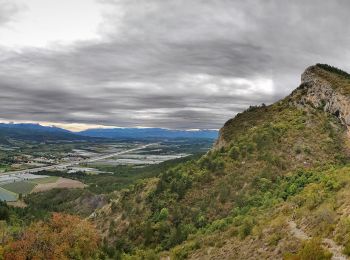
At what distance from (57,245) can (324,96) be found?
2402 inches

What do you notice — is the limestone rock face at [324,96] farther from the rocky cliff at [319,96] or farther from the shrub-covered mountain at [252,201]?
the shrub-covered mountain at [252,201]

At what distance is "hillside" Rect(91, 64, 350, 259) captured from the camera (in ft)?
110

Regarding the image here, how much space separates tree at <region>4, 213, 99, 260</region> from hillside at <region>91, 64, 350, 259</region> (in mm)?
2935

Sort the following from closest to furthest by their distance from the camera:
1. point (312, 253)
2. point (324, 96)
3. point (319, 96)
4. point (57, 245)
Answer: point (312, 253)
point (57, 245)
point (324, 96)
point (319, 96)

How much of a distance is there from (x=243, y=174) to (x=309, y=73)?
1642 inches

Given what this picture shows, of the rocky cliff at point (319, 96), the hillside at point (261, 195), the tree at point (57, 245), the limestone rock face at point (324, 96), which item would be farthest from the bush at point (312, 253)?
the limestone rock face at point (324, 96)

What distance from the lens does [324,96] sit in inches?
3344

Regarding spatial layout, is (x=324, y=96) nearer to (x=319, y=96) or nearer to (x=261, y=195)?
(x=319, y=96)

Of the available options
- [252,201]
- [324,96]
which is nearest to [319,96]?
[324,96]

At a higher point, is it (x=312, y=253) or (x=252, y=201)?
(x=312, y=253)

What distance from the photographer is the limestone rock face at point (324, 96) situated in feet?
254

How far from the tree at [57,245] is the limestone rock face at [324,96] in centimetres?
5094

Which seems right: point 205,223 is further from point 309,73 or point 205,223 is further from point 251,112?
point 309,73

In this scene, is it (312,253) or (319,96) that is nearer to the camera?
(312,253)
